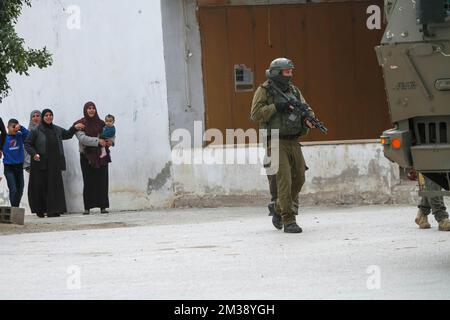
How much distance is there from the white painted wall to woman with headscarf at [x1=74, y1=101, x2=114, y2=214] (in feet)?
1.13

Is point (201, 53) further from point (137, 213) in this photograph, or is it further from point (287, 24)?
point (137, 213)

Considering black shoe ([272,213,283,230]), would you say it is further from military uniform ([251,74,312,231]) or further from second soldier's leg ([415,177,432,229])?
second soldier's leg ([415,177,432,229])

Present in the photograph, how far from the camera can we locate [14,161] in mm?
18422

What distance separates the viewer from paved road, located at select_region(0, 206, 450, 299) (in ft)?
29.7

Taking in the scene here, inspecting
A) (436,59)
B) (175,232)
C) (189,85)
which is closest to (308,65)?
(189,85)

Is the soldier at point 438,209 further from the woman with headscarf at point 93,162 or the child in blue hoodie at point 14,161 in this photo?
the child in blue hoodie at point 14,161

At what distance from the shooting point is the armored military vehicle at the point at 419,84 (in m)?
9.41

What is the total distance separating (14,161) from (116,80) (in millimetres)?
2135

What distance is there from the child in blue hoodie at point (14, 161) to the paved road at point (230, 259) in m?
1.91

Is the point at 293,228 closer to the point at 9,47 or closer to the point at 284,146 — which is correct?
the point at 284,146

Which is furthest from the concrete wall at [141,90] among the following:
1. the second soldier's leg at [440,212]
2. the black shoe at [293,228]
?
the second soldier's leg at [440,212]

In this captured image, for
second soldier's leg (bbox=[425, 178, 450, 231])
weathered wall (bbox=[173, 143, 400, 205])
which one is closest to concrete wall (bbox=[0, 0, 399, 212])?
weathered wall (bbox=[173, 143, 400, 205])

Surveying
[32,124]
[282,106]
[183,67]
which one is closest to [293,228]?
[282,106]

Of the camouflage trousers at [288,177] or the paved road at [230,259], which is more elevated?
the camouflage trousers at [288,177]
